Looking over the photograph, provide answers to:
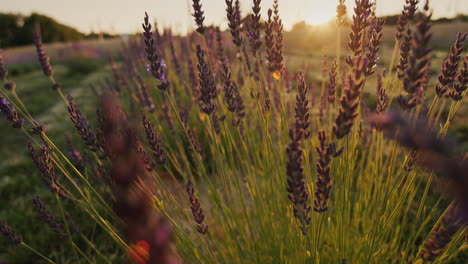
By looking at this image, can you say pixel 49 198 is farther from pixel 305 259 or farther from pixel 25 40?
pixel 25 40

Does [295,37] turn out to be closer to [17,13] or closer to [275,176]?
[275,176]

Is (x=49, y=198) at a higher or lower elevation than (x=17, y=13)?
lower

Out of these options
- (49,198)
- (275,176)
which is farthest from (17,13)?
(275,176)

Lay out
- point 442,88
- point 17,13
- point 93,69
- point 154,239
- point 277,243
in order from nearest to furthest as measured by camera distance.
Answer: point 154,239 < point 442,88 < point 277,243 < point 93,69 < point 17,13

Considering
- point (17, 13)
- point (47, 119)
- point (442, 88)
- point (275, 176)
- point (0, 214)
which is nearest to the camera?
point (442, 88)

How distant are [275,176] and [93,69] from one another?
1685cm

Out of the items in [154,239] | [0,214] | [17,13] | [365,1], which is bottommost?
[0,214]

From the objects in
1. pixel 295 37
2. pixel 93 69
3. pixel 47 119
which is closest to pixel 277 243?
pixel 47 119

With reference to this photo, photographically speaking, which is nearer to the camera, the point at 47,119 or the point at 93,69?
the point at 47,119

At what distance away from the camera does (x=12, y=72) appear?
14.4m

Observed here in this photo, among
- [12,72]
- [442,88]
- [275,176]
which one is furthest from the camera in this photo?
[12,72]

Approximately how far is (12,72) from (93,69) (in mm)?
3850

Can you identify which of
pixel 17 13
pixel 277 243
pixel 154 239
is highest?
pixel 17 13

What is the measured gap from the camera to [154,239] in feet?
1.17
